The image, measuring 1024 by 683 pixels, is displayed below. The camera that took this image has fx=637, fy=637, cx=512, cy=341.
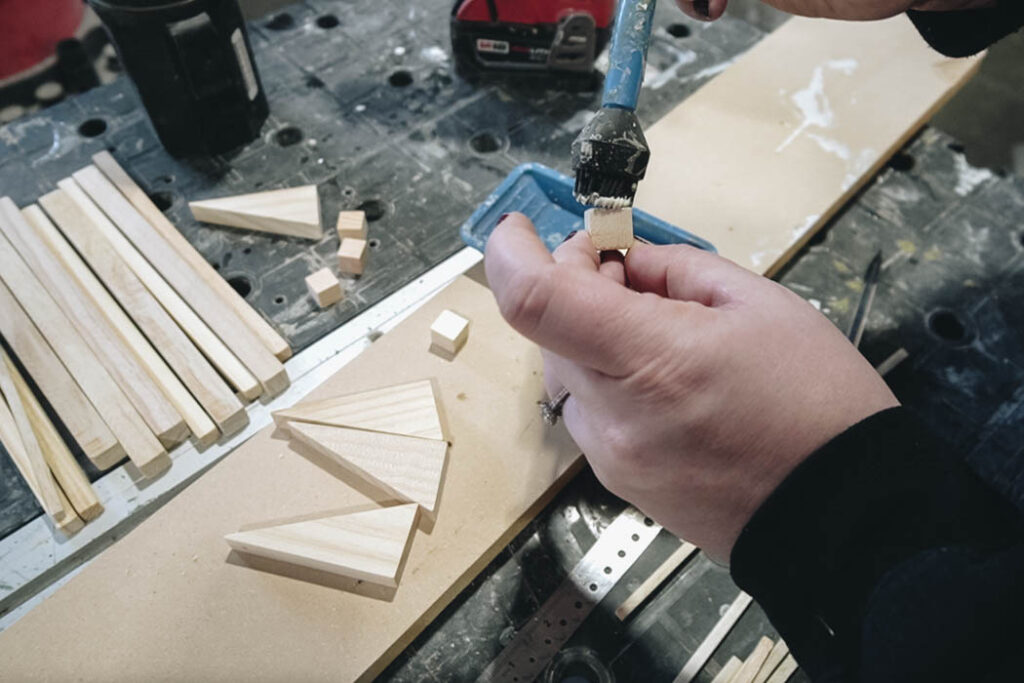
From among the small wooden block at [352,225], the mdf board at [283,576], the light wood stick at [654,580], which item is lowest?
the light wood stick at [654,580]

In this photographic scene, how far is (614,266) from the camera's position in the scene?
1.09 metres

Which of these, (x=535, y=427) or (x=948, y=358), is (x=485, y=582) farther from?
(x=948, y=358)

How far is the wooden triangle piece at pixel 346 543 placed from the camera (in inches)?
44.1

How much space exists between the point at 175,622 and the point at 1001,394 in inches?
73.9

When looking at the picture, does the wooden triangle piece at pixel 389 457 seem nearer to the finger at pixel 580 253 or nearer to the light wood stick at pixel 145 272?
the light wood stick at pixel 145 272

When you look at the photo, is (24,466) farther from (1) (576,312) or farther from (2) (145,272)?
(1) (576,312)

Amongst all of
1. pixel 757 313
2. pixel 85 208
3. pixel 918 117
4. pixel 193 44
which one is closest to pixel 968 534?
pixel 757 313

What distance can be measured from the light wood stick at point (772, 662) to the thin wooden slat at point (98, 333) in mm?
1243

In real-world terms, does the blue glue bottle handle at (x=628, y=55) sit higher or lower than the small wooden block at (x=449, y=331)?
higher

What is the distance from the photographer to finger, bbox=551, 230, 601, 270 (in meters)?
Answer: 0.98

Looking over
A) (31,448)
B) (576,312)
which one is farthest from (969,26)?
(31,448)

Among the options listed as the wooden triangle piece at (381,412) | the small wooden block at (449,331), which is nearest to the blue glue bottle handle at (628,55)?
the small wooden block at (449,331)

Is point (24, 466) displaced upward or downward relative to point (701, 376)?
downward

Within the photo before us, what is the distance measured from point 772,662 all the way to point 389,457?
82 cm
